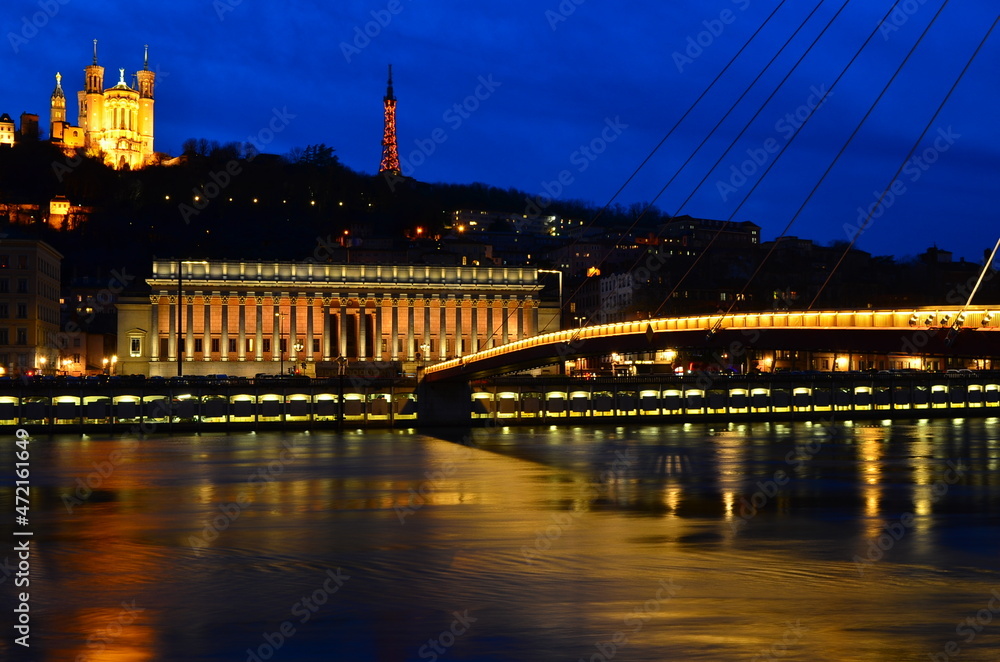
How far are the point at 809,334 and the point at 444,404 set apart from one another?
42.8 metres

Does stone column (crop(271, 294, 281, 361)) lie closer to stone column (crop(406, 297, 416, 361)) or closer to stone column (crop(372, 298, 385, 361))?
stone column (crop(372, 298, 385, 361))

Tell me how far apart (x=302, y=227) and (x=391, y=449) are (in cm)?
13312

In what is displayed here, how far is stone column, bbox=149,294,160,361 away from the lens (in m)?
131

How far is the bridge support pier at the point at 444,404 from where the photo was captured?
81.2 m

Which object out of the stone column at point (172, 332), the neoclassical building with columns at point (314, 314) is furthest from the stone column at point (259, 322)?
the stone column at point (172, 332)

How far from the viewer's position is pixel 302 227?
193 metres

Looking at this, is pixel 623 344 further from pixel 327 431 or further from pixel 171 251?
pixel 171 251

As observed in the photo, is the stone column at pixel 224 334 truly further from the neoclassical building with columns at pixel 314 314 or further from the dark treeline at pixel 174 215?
the dark treeline at pixel 174 215

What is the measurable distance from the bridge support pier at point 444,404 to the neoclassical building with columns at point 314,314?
167ft

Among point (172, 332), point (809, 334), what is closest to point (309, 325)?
point (172, 332)

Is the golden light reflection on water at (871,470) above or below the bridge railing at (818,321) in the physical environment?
below

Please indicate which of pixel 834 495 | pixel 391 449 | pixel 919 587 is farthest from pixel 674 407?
pixel 919 587

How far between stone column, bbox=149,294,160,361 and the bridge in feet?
252

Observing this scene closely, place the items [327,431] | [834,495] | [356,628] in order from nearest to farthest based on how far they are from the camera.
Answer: [356,628] → [834,495] → [327,431]
